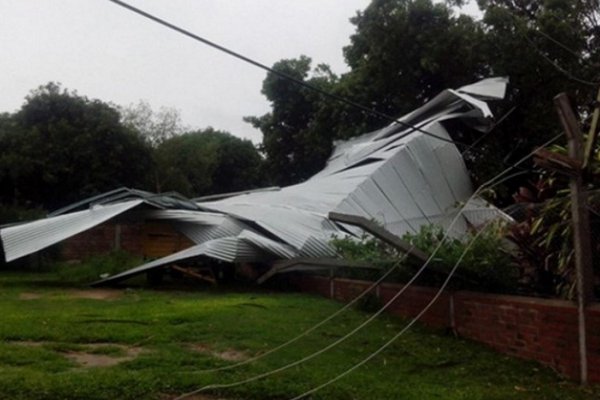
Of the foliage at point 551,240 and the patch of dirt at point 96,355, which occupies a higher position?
the foliage at point 551,240

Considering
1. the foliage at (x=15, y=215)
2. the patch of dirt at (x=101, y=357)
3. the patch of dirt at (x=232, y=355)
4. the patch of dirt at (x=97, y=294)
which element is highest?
the foliage at (x=15, y=215)

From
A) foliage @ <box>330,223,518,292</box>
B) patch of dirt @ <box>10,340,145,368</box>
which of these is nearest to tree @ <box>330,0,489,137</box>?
foliage @ <box>330,223,518,292</box>

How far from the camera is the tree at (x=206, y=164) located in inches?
1048

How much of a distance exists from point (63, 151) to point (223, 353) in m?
16.2

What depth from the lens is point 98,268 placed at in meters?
12.2

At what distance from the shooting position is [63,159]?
19469 millimetres

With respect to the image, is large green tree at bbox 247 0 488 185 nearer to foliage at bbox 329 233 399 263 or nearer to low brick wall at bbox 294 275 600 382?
foliage at bbox 329 233 399 263

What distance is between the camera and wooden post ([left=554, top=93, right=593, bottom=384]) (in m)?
4.25

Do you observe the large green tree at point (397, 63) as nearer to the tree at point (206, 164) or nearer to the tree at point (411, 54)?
the tree at point (411, 54)

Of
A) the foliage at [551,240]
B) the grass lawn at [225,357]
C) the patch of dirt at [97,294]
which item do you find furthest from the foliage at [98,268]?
the foliage at [551,240]

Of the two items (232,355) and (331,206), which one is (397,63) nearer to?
(331,206)

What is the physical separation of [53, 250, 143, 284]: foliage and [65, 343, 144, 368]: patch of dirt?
697 cm

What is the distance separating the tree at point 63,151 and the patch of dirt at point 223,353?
14612 mm

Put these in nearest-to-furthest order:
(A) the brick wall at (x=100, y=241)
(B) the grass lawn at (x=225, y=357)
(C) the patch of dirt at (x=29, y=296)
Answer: (B) the grass lawn at (x=225, y=357) < (C) the patch of dirt at (x=29, y=296) < (A) the brick wall at (x=100, y=241)
